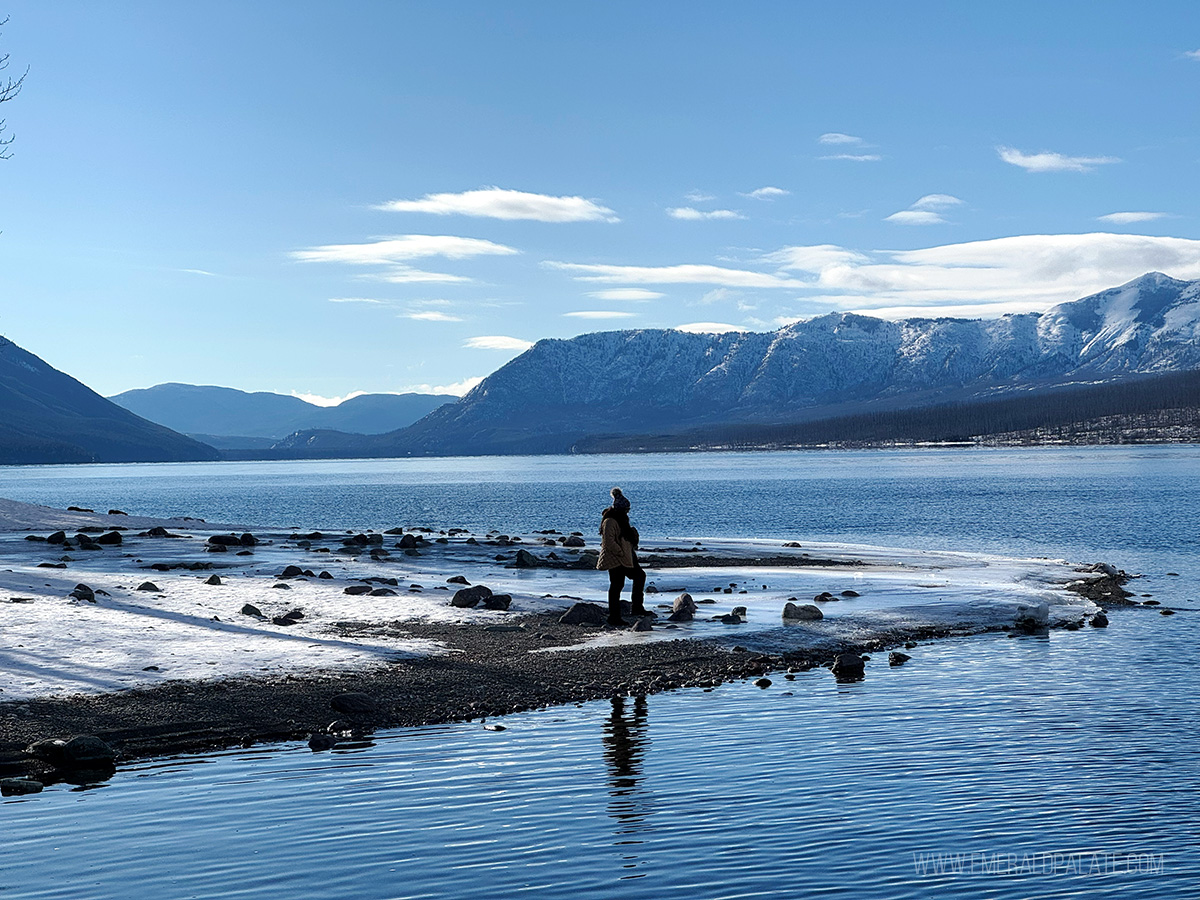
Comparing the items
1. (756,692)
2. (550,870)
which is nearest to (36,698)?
(550,870)

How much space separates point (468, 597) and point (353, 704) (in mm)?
12095

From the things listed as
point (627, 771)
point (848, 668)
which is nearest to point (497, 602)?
point (848, 668)

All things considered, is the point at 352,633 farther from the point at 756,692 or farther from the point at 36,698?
the point at 756,692

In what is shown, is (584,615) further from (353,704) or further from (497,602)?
(353,704)

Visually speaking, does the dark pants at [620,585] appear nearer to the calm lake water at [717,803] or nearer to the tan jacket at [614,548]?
the tan jacket at [614,548]

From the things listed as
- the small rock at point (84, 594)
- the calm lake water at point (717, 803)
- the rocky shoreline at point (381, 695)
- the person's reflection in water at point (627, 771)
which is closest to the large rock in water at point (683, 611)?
the rocky shoreline at point (381, 695)

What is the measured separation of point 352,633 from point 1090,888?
719 inches

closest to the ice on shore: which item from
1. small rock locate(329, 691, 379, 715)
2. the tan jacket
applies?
the tan jacket

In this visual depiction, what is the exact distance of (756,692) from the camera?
2192cm

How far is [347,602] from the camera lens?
3078 cm

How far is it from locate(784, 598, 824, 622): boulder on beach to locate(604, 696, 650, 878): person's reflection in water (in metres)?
9.24

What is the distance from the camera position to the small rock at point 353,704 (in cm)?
1927

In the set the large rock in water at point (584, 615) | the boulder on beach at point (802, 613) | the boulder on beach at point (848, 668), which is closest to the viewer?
the boulder on beach at point (848, 668)

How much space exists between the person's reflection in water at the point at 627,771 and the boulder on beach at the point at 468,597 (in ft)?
34.5
